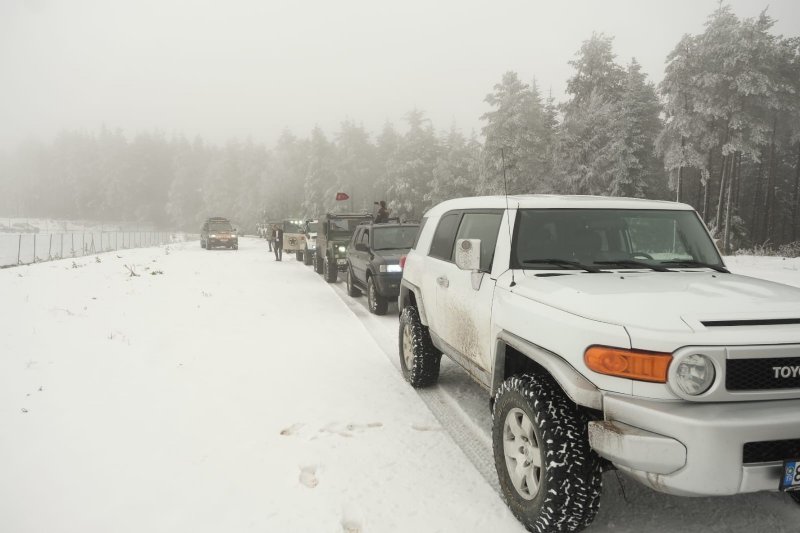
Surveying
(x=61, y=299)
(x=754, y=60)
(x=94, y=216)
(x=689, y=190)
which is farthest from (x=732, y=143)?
(x=94, y=216)

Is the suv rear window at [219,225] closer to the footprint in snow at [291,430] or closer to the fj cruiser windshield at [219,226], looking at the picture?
the fj cruiser windshield at [219,226]

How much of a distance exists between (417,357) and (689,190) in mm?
52490

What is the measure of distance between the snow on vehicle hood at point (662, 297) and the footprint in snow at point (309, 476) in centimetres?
194

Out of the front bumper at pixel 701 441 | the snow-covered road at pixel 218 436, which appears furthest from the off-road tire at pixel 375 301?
the front bumper at pixel 701 441

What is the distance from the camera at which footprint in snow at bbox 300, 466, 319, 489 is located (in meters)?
3.37

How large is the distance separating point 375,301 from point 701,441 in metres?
7.79

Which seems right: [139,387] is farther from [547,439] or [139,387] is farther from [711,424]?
[711,424]

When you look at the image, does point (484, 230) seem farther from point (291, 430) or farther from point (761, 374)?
point (291, 430)

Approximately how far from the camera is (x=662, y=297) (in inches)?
102

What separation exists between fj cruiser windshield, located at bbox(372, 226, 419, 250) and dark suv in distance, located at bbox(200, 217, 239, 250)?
24217 millimetres

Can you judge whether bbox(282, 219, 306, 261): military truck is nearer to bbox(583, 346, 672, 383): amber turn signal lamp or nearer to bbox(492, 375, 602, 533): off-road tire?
bbox(492, 375, 602, 533): off-road tire

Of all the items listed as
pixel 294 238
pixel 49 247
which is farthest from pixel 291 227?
pixel 49 247

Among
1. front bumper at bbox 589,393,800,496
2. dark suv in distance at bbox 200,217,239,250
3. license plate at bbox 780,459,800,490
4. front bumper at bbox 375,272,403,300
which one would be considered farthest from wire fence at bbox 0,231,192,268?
license plate at bbox 780,459,800,490

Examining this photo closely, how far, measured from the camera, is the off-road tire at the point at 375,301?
31.3 feet
